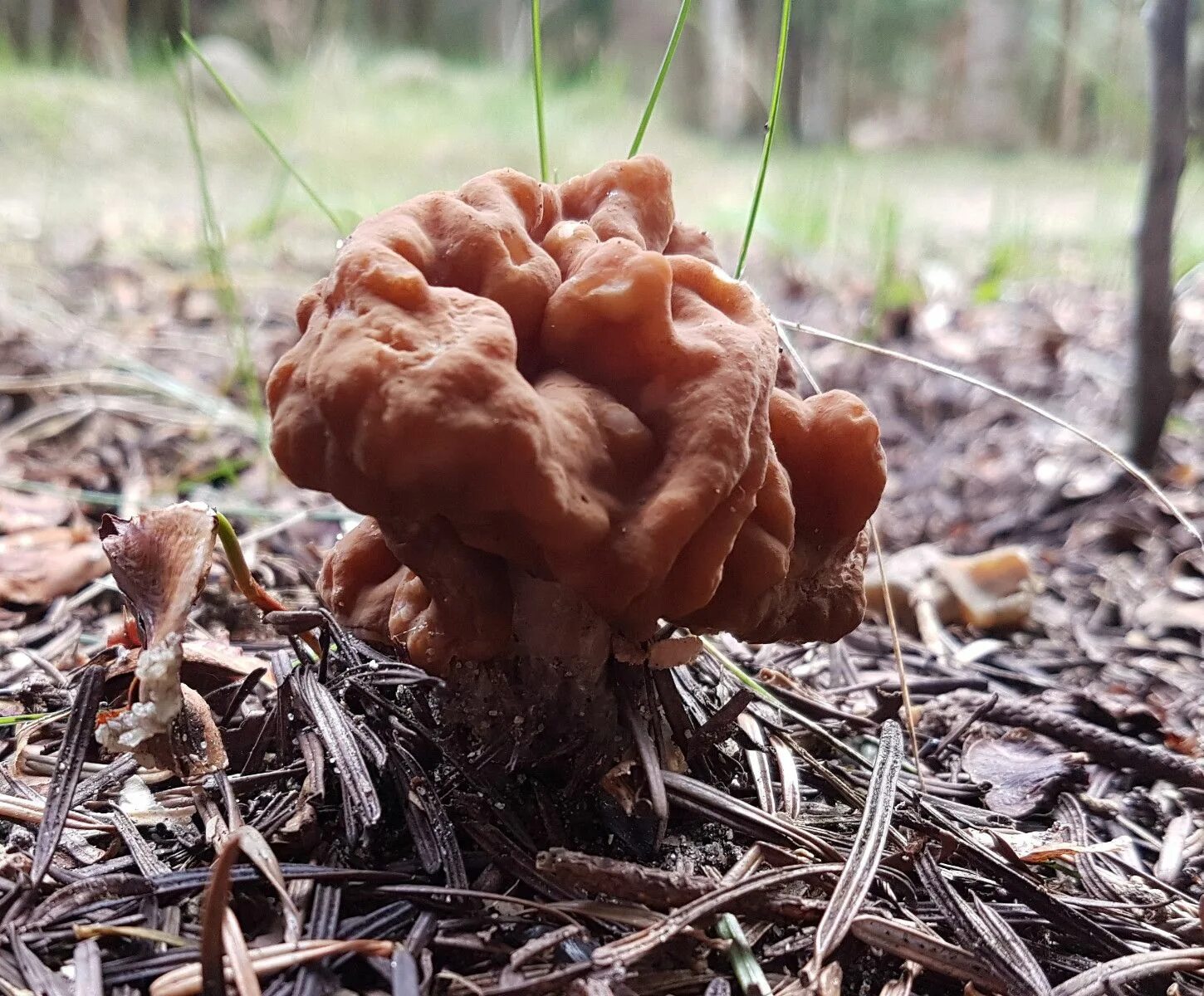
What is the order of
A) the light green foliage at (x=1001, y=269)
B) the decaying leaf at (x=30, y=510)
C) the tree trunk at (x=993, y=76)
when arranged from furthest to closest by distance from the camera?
the tree trunk at (x=993, y=76)
the light green foliage at (x=1001, y=269)
the decaying leaf at (x=30, y=510)

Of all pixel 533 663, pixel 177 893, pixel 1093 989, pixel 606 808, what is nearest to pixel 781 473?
pixel 533 663

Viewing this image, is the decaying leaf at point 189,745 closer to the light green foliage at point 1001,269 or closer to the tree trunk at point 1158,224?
the tree trunk at point 1158,224

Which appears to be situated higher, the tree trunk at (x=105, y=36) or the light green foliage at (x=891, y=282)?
the tree trunk at (x=105, y=36)

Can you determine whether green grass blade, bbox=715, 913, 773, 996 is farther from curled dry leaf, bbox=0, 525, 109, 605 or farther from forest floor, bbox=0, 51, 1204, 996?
curled dry leaf, bbox=0, 525, 109, 605

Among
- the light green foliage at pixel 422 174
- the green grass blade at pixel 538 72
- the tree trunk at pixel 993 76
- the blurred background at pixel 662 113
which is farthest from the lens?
the tree trunk at pixel 993 76

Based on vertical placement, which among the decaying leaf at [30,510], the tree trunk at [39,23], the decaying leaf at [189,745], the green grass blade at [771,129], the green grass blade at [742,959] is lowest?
the green grass blade at [742,959]

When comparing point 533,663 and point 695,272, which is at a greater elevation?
point 695,272

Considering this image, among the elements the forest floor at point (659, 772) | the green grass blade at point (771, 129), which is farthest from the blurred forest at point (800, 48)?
the green grass blade at point (771, 129)

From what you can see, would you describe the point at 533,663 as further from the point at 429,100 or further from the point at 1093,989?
the point at 429,100
